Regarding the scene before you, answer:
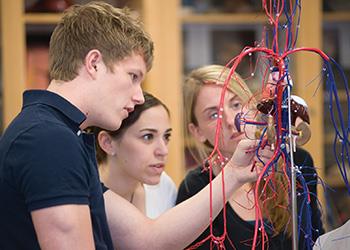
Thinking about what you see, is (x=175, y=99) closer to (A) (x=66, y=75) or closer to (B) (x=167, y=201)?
(B) (x=167, y=201)

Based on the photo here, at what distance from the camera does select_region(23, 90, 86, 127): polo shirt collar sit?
114 cm

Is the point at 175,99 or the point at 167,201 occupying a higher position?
the point at 175,99

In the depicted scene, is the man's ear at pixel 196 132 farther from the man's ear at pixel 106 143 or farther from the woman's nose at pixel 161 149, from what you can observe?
the man's ear at pixel 106 143

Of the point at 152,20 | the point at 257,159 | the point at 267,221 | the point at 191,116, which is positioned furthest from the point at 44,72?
the point at 257,159

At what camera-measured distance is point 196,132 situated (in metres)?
1.88

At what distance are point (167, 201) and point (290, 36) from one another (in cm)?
85

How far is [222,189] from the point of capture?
1.29m

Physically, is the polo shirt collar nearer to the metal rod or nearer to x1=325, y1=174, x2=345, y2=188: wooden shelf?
the metal rod

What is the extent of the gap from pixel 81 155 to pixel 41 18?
1.74 m

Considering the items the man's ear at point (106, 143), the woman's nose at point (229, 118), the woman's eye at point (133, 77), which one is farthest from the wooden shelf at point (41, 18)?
the woman's eye at point (133, 77)

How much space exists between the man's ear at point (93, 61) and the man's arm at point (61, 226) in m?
0.27

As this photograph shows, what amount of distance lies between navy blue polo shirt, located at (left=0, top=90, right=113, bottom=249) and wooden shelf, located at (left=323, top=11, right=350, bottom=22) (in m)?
2.05

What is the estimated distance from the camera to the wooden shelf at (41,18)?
2.68 meters

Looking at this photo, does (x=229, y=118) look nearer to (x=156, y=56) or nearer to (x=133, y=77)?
(x=133, y=77)
